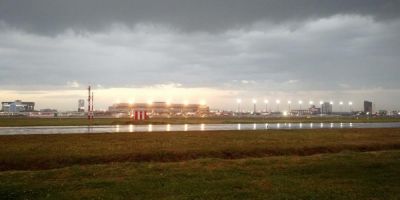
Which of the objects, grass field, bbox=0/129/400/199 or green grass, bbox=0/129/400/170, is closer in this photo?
grass field, bbox=0/129/400/199

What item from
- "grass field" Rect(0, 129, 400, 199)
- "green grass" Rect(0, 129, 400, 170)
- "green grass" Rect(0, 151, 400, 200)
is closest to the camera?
"green grass" Rect(0, 151, 400, 200)

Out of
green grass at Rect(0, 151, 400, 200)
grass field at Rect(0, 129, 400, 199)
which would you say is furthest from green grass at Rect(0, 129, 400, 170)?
Answer: green grass at Rect(0, 151, 400, 200)

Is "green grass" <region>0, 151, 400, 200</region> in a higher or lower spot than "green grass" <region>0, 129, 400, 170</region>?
lower

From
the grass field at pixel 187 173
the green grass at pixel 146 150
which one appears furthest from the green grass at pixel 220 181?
the green grass at pixel 146 150

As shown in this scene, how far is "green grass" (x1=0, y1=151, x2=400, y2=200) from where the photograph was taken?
19609 mm

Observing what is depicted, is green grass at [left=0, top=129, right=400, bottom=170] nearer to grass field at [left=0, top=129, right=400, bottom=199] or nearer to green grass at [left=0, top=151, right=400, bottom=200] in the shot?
grass field at [left=0, top=129, right=400, bottom=199]

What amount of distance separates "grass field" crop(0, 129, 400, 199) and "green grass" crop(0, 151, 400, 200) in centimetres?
4

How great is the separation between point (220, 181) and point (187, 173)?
308 centimetres

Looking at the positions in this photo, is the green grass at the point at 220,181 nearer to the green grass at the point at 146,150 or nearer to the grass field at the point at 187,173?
the grass field at the point at 187,173

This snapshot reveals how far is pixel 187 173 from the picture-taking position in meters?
25.0

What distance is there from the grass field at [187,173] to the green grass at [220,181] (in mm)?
45

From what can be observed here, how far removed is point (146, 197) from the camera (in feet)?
62.4

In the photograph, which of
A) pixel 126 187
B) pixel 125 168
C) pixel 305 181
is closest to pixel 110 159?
pixel 125 168

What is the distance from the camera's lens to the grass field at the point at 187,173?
784 inches
